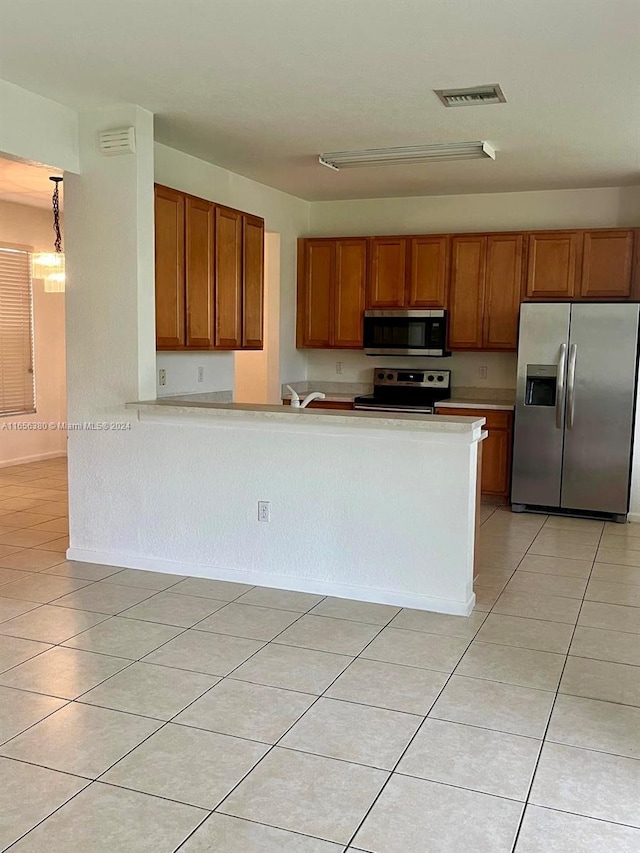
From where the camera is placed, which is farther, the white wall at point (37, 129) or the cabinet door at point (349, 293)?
the cabinet door at point (349, 293)

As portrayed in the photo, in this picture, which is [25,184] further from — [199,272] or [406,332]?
[406,332]

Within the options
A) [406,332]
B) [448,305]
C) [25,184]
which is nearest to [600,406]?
[448,305]

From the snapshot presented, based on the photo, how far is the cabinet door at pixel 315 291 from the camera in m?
6.84

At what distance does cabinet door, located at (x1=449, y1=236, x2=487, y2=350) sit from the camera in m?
6.38

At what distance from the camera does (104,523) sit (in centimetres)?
455

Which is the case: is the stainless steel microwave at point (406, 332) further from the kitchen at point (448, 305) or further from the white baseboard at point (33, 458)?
the white baseboard at point (33, 458)

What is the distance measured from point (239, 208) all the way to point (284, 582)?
121 inches

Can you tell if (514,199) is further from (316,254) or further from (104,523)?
(104,523)

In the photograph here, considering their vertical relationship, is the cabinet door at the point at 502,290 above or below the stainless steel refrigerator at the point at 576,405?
above

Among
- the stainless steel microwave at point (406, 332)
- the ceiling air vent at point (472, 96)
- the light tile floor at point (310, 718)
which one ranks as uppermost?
the ceiling air vent at point (472, 96)

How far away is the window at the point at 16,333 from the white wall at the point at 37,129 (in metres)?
3.80

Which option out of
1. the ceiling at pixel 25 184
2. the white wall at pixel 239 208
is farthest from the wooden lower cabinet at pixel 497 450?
the ceiling at pixel 25 184

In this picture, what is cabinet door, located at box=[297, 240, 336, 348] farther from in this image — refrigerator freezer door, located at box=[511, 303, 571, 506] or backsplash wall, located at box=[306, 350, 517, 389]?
refrigerator freezer door, located at box=[511, 303, 571, 506]

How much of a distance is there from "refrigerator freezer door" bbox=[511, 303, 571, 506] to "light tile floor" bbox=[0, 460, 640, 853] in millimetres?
1627
